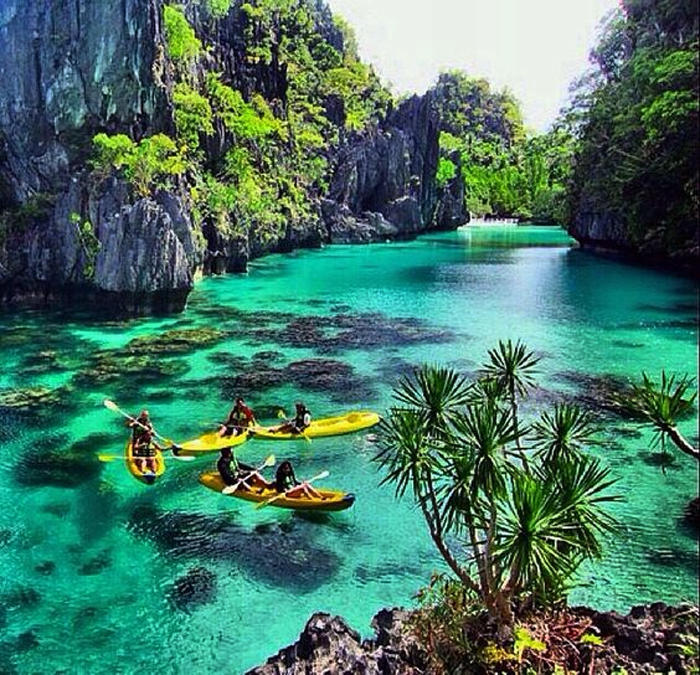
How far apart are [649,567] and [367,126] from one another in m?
87.0

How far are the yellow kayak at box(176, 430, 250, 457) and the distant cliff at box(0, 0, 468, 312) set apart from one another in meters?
18.9

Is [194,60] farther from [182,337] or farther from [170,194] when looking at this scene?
[182,337]

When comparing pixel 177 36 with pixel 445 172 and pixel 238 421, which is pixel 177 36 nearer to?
pixel 238 421

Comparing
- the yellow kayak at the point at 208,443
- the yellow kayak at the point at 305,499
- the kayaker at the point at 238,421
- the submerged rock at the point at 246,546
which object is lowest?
the submerged rock at the point at 246,546

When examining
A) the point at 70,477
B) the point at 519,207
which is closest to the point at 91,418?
the point at 70,477

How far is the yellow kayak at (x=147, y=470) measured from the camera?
16953 mm

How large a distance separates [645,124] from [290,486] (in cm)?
3365

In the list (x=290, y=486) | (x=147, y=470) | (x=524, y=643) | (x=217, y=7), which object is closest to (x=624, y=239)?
(x=217, y=7)

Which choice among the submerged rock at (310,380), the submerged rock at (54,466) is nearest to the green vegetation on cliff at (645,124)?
the submerged rock at (310,380)

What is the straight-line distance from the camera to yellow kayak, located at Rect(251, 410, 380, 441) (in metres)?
19.7

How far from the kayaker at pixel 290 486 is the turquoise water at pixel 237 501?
1.69ft

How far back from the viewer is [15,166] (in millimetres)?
41219

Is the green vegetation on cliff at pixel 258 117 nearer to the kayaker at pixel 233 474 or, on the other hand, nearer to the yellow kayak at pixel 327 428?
the yellow kayak at pixel 327 428

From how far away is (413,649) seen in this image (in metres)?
9.06
